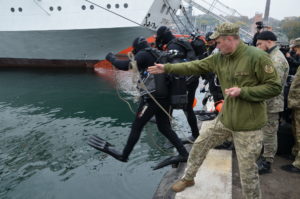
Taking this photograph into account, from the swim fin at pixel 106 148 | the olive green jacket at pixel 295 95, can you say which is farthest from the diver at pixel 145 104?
the olive green jacket at pixel 295 95

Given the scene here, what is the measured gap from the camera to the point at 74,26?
50.3 feet

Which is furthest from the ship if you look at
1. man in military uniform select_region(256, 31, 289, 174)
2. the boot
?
the boot

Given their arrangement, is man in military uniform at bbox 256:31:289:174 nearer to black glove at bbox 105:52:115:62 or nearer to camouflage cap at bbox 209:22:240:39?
camouflage cap at bbox 209:22:240:39

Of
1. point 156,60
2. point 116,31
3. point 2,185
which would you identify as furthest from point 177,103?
point 116,31

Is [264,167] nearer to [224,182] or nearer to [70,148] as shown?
[224,182]

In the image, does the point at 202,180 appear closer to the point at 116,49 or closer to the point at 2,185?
the point at 2,185

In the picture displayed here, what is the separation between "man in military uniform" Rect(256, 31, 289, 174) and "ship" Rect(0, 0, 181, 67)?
11585 millimetres

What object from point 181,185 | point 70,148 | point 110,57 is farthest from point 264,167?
point 70,148

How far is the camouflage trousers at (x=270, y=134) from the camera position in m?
3.25

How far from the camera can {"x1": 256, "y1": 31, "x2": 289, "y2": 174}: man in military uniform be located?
10.4ft

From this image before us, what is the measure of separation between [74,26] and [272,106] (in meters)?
14.0

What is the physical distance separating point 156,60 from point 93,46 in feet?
45.4

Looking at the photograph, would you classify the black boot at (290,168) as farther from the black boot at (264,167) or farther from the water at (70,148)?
the water at (70,148)

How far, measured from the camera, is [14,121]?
7.91 meters
